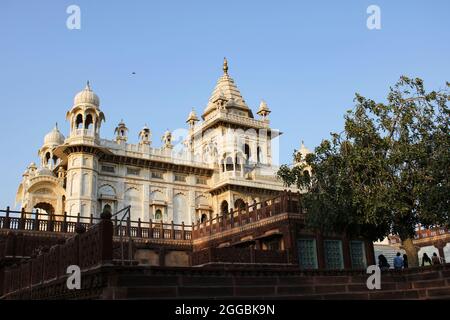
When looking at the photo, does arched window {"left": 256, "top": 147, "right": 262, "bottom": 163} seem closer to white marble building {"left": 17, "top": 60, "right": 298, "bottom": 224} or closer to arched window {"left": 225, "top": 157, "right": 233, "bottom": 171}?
white marble building {"left": 17, "top": 60, "right": 298, "bottom": 224}

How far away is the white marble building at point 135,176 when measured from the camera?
38.4m

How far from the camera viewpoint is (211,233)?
29.5m

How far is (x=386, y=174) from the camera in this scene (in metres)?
17.5

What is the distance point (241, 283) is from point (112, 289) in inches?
158

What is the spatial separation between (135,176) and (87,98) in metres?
7.41

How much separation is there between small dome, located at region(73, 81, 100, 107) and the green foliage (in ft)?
81.8

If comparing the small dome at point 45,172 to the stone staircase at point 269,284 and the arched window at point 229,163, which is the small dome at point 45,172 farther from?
the stone staircase at point 269,284

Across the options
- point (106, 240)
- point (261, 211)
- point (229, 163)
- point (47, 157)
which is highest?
point (47, 157)

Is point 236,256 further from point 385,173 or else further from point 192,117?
point 192,117

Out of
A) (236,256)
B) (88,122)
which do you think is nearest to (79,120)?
(88,122)

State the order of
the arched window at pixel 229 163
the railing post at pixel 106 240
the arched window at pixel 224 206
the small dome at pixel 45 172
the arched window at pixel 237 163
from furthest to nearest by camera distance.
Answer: the arched window at pixel 237 163 < the arched window at pixel 229 163 < the arched window at pixel 224 206 < the small dome at pixel 45 172 < the railing post at pixel 106 240
